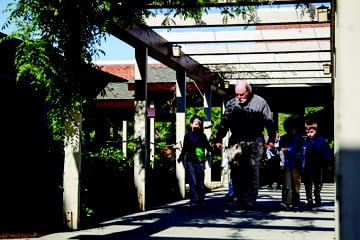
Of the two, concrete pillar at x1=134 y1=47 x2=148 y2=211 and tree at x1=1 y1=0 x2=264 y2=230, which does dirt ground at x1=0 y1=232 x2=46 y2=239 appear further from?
concrete pillar at x1=134 y1=47 x2=148 y2=211

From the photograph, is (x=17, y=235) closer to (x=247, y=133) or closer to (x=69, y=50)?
(x=69, y=50)

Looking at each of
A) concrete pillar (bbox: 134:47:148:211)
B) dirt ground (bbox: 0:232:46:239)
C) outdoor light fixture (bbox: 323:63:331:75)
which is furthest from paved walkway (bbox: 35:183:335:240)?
outdoor light fixture (bbox: 323:63:331:75)

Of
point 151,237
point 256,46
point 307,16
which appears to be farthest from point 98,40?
point 256,46

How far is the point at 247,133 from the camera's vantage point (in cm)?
692

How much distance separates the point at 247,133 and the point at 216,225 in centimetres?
158

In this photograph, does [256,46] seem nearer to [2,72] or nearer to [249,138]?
[249,138]

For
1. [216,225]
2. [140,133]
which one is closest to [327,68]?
[140,133]

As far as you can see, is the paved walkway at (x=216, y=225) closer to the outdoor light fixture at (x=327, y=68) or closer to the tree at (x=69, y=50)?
the tree at (x=69, y=50)

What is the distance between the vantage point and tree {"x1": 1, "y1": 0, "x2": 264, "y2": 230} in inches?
197

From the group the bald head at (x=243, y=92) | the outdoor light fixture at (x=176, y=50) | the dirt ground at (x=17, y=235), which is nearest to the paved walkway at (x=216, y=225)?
the dirt ground at (x=17, y=235)

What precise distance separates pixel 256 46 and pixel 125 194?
16.2 feet

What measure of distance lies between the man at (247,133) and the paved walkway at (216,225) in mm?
603

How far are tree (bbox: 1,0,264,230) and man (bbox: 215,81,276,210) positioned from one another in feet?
6.00

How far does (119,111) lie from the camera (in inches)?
804
